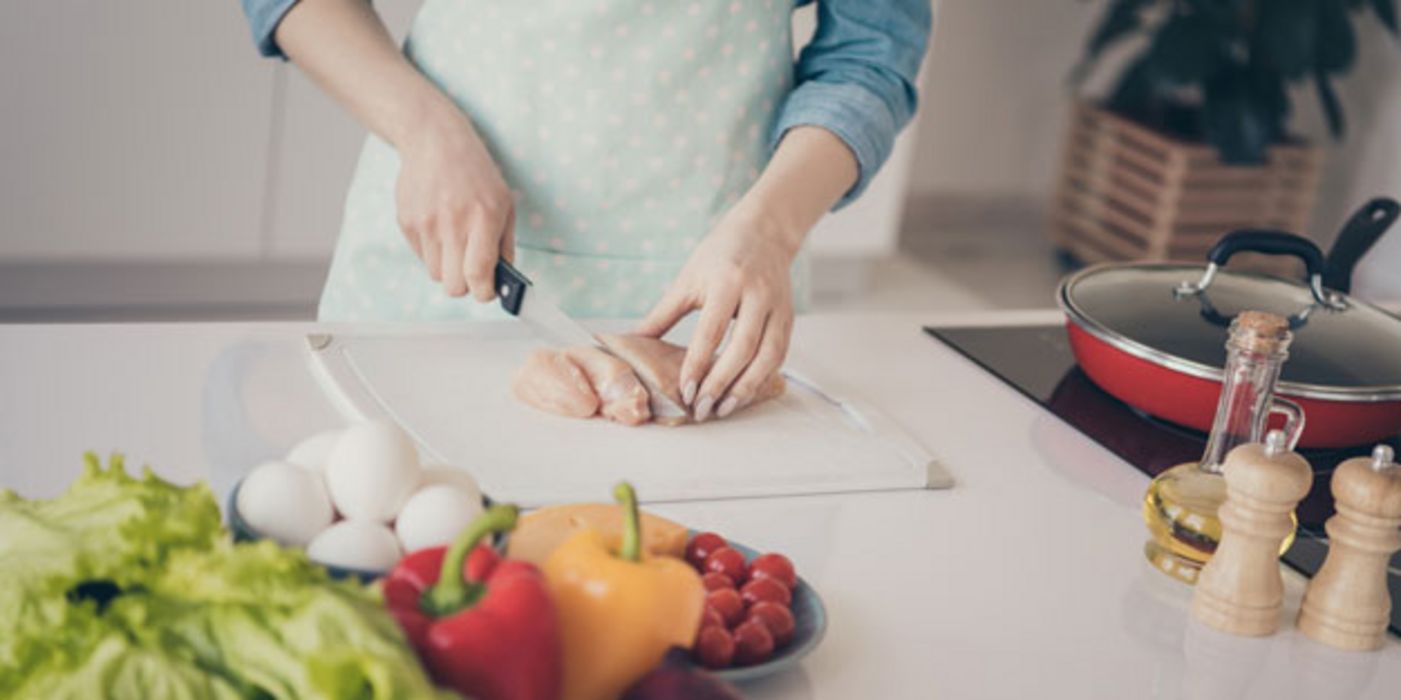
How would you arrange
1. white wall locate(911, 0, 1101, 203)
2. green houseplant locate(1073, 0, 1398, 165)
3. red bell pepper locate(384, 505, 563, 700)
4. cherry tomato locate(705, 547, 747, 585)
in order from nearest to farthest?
red bell pepper locate(384, 505, 563, 700)
cherry tomato locate(705, 547, 747, 585)
green houseplant locate(1073, 0, 1398, 165)
white wall locate(911, 0, 1101, 203)

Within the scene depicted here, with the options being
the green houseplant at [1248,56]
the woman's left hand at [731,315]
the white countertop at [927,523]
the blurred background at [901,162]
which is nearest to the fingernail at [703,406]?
the woman's left hand at [731,315]

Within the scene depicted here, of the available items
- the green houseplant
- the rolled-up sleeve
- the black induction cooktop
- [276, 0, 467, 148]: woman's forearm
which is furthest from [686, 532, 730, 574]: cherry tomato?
the green houseplant

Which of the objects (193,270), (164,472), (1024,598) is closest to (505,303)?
(164,472)

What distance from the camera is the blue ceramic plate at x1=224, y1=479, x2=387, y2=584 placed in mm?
640

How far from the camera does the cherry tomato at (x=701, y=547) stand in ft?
2.63

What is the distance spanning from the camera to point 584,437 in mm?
1066

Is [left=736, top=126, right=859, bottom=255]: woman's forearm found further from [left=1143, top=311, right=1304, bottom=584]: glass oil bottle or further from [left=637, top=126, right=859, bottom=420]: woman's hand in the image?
[left=1143, top=311, right=1304, bottom=584]: glass oil bottle

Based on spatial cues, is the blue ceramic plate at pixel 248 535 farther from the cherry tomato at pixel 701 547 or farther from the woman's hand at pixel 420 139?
the woman's hand at pixel 420 139

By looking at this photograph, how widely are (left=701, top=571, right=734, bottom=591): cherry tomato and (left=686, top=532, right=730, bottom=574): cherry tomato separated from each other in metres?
0.03

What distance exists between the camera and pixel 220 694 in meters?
0.54

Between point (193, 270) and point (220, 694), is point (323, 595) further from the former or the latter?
point (193, 270)

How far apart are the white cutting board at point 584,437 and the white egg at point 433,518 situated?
0.86 ft

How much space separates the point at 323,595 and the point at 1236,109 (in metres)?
3.14

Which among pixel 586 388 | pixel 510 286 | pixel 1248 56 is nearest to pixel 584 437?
pixel 586 388
